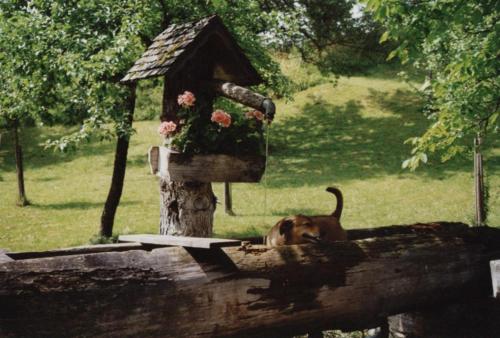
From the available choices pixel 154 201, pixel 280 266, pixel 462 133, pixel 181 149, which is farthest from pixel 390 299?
pixel 154 201

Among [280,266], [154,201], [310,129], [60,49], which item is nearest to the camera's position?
[280,266]

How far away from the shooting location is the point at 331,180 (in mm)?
19312

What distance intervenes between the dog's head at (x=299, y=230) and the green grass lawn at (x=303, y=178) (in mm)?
8497

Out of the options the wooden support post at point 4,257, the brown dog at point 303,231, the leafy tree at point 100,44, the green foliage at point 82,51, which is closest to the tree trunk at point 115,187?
the leafy tree at point 100,44

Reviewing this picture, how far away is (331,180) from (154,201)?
6.89 metres

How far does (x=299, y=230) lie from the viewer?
4.75 metres

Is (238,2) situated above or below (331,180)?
above

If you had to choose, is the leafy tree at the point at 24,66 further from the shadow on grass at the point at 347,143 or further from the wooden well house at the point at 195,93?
the shadow on grass at the point at 347,143

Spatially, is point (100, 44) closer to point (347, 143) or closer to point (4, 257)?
point (4, 257)

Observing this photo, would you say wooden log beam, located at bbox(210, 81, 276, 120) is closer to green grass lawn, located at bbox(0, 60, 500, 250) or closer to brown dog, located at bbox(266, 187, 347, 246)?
brown dog, located at bbox(266, 187, 347, 246)

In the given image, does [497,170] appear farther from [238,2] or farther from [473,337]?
[473,337]

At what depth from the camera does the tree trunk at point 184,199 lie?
574 centimetres

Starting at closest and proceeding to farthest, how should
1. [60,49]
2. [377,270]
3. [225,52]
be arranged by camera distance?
[377,270]
[225,52]
[60,49]

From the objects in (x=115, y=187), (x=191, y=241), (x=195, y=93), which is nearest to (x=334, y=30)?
(x=115, y=187)
